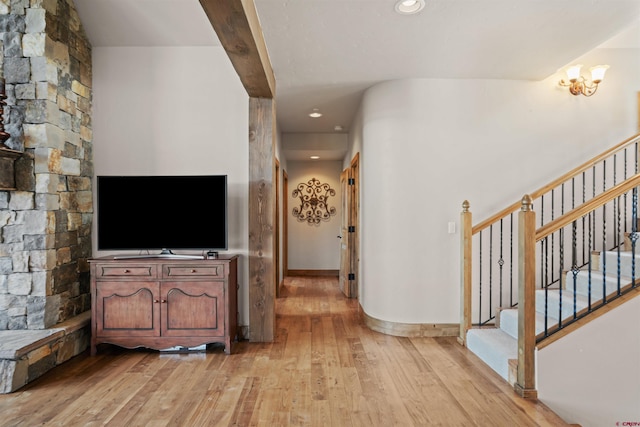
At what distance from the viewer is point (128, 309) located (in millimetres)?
3383

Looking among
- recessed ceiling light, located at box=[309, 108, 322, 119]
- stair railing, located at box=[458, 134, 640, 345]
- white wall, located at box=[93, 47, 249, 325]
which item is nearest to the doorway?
recessed ceiling light, located at box=[309, 108, 322, 119]

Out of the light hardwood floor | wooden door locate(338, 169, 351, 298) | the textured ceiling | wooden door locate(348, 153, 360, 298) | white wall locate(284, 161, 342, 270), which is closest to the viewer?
the light hardwood floor

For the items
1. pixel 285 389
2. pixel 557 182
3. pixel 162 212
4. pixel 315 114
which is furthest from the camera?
pixel 315 114

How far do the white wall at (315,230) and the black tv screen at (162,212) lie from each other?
15.1 ft

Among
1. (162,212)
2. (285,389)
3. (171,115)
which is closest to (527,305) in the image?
(285,389)

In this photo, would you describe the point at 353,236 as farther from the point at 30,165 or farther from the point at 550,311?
the point at 30,165

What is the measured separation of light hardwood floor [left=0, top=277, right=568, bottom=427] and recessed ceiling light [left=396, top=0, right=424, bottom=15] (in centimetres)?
255

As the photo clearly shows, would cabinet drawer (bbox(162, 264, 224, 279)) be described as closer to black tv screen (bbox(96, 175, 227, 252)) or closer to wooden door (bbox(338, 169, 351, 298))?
black tv screen (bbox(96, 175, 227, 252))

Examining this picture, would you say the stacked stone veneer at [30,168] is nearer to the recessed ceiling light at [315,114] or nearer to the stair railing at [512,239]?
the recessed ceiling light at [315,114]

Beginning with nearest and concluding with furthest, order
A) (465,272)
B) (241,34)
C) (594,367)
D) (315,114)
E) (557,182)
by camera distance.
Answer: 1. (241,34)
2. (594,367)
3. (557,182)
4. (465,272)
5. (315,114)

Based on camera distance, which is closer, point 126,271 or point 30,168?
point 30,168

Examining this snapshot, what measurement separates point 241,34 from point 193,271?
193 centimetres

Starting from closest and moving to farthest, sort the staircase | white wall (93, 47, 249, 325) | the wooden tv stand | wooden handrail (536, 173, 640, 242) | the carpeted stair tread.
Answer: wooden handrail (536, 173, 640, 242) < the staircase < the carpeted stair tread < the wooden tv stand < white wall (93, 47, 249, 325)

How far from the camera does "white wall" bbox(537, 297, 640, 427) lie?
264cm
